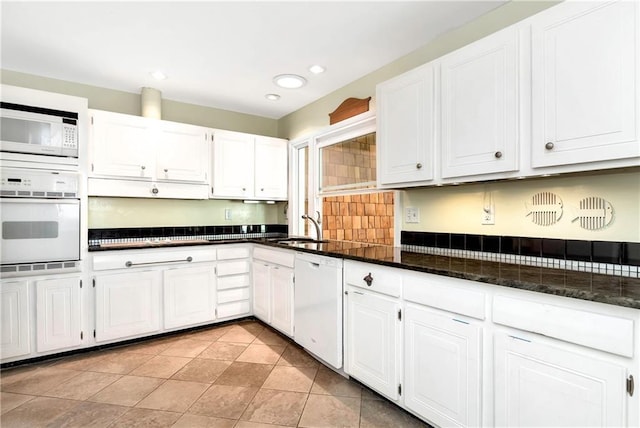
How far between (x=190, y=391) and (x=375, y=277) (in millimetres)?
1451

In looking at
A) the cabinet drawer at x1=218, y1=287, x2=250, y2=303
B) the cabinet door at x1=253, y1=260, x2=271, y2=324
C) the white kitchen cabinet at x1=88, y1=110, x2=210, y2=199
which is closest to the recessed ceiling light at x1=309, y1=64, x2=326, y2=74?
the white kitchen cabinet at x1=88, y1=110, x2=210, y2=199

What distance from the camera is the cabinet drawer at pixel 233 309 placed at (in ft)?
11.1

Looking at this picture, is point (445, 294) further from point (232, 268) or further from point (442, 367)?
point (232, 268)

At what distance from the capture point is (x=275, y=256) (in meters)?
3.07

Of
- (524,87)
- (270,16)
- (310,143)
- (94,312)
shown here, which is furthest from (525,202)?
(94,312)

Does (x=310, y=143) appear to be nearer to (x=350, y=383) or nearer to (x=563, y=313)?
(x=350, y=383)

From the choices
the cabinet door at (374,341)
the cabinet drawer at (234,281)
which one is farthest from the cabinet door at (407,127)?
the cabinet drawer at (234,281)

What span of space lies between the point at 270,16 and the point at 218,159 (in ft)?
5.80

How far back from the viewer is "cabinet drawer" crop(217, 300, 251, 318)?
3381 mm

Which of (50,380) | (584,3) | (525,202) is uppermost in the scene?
(584,3)

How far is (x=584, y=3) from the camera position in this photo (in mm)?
1396

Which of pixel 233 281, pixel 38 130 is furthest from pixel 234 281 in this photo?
pixel 38 130

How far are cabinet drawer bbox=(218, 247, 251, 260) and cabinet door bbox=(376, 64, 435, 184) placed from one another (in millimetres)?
A: 1812

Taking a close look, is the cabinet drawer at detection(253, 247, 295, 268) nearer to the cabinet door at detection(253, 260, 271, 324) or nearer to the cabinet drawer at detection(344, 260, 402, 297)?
the cabinet door at detection(253, 260, 271, 324)
